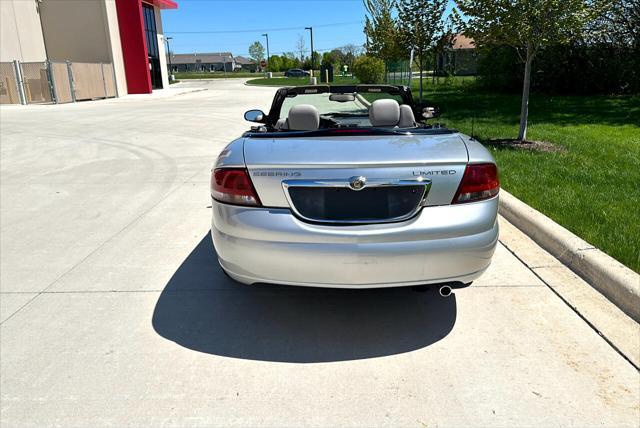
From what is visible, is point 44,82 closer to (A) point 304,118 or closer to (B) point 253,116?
(B) point 253,116

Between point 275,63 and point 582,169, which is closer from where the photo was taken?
point 582,169

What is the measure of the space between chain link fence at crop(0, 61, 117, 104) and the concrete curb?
27829 millimetres

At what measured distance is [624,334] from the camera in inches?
120

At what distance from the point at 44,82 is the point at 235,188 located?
28.9 meters

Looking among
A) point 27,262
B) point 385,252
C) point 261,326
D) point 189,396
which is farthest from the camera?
point 27,262

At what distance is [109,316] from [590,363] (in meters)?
2.98

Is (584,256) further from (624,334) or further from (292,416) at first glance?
(292,416)

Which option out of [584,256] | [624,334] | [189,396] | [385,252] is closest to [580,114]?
[584,256]

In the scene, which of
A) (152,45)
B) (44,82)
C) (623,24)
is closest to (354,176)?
(623,24)

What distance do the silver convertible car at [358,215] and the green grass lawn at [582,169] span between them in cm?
164

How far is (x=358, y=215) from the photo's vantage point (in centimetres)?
284

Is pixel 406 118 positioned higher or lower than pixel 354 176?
higher

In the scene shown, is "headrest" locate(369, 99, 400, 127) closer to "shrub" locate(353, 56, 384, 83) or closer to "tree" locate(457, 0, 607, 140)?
Answer: "tree" locate(457, 0, 607, 140)

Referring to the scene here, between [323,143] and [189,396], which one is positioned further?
[323,143]
